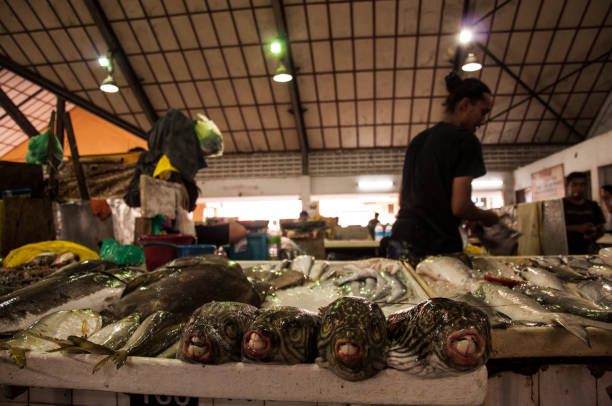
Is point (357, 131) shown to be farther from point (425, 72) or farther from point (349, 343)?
point (349, 343)

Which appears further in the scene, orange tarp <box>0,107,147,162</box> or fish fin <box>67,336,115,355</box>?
orange tarp <box>0,107,147,162</box>

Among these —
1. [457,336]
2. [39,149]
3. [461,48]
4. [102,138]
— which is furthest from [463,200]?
[102,138]

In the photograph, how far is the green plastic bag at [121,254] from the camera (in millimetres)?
2352

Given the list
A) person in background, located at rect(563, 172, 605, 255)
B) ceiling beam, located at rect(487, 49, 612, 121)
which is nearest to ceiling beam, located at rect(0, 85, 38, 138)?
person in background, located at rect(563, 172, 605, 255)

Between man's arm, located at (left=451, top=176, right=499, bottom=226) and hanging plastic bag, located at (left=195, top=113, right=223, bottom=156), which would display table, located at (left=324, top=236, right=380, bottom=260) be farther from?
man's arm, located at (left=451, top=176, right=499, bottom=226)

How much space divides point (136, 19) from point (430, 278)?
10.5m

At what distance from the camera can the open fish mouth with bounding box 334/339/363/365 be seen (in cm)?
70

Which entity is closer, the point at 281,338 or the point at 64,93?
the point at 281,338

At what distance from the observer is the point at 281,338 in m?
0.79

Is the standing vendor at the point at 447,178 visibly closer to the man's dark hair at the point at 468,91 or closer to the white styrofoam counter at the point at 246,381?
the man's dark hair at the point at 468,91

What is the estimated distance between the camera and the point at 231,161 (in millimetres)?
13047

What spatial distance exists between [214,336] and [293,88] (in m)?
9.87

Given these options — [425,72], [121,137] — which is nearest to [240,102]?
[121,137]

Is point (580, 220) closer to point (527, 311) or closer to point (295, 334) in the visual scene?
point (527, 311)
